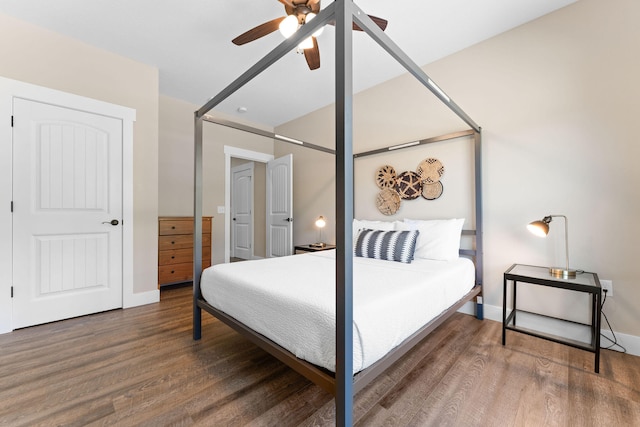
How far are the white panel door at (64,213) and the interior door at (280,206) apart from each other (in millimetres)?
2236

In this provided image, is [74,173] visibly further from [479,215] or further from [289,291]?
[479,215]

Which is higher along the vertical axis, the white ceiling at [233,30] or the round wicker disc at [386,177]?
the white ceiling at [233,30]

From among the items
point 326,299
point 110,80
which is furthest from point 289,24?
point 110,80

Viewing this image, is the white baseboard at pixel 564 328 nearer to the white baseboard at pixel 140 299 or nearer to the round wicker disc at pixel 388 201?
the round wicker disc at pixel 388 201

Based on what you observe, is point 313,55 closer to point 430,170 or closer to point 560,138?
point 430,170

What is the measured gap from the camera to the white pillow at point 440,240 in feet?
8.07

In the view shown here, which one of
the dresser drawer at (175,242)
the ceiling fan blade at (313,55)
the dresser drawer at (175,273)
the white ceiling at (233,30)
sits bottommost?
the dresser drawer at (175,273)

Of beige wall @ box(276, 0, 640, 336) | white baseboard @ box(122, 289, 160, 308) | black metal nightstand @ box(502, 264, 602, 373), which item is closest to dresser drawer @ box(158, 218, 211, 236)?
white baseboard @ box(122, 289, 160, 308)

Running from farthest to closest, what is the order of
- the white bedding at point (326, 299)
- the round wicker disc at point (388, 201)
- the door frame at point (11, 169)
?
1. the round wicker disc at point (388, 201)
2. the door frame at point (11, 169)
3. the white bedding at point (326, 299)

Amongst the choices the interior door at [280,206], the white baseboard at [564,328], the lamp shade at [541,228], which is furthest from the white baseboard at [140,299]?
the lamp shade at [541,228]

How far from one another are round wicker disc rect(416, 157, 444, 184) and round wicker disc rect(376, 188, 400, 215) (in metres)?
0.38

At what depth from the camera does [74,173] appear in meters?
2.59

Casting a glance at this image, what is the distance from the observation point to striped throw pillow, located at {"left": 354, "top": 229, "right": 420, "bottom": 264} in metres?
2.43

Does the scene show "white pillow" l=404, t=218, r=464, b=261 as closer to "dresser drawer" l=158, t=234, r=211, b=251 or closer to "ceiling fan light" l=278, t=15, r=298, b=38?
"ceiling fan light" l=278, t=15, r=298, b=38
